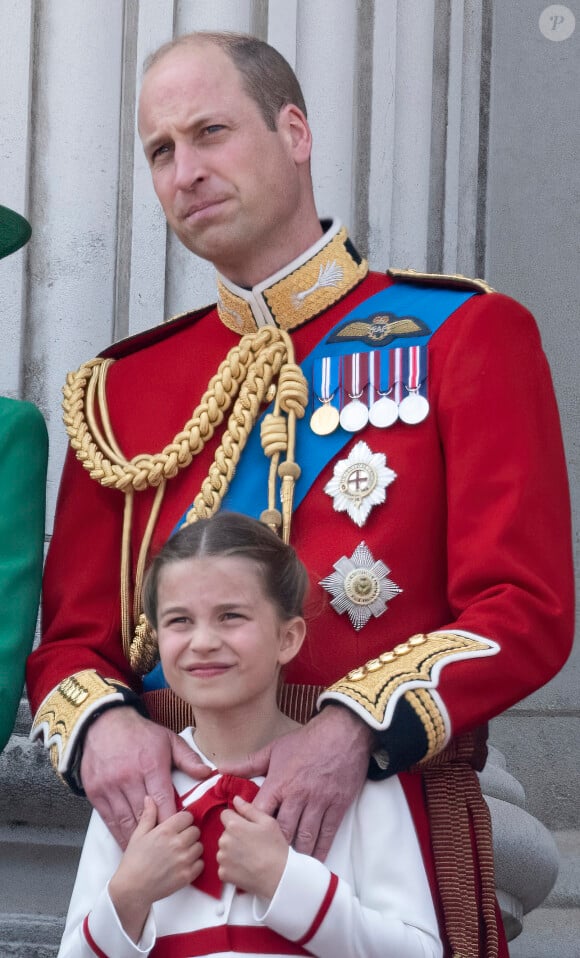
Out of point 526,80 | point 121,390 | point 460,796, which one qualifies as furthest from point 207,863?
point 526,80

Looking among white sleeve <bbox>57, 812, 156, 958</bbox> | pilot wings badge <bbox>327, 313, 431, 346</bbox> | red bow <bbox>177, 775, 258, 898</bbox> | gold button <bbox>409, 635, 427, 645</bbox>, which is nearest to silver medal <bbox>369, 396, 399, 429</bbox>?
pilot wings badge <bbox>327, 313, 431, 346</bbox>

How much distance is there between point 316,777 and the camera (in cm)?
211

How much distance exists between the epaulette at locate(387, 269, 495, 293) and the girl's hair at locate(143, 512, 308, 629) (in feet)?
1.71

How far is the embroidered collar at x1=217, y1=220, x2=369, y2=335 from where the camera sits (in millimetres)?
2621

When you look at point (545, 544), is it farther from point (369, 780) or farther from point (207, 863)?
point (207, 863)

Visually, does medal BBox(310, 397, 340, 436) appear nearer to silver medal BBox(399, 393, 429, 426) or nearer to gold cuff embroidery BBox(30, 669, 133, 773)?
silver medal BBox(399, 393, 429, 426)

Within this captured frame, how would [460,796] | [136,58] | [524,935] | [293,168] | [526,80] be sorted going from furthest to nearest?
[526,80]
[136,58]
[524,935]
[293,168]
[460,796]

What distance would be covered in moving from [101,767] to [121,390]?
A: 2.32 feet

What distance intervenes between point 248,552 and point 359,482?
0.89ft

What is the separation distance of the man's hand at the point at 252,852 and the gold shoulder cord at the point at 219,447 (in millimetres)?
488

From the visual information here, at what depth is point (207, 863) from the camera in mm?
2111

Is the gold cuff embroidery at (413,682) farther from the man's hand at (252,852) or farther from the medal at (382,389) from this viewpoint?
the medal at (382,389)

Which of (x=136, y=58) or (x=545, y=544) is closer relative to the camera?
(x=545, y=544)

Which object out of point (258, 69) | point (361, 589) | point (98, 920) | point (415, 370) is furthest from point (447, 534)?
point (258, 69)
